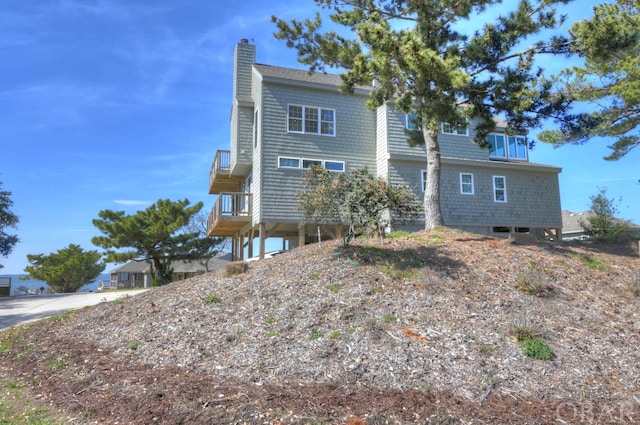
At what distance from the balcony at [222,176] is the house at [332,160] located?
7 centimetres

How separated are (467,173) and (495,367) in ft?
47.0

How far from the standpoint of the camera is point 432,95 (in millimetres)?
11047

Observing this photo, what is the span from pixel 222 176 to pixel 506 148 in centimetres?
1315

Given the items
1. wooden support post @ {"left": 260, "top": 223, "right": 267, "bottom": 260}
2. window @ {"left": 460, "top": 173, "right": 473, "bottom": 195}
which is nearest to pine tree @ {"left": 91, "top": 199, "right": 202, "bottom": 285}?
wooden support post @ {"left": 260, "top": 223, "right": 267, "bottom": 260}

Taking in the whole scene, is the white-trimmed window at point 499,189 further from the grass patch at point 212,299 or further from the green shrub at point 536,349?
the grass patch at point 212,299

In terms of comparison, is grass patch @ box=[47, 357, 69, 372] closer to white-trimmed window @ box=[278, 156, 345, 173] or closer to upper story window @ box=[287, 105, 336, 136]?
white-trimmed window @ box=[278, 156, 345, 173]

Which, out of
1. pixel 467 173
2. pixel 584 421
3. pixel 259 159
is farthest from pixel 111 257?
pixel 584 421

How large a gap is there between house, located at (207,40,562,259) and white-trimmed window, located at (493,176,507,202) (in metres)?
0.04

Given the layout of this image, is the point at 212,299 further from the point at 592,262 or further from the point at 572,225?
the point at 572,225

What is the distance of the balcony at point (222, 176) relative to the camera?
819 inches

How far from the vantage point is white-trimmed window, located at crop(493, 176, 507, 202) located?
64.3 ft

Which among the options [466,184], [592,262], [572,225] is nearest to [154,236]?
[466,184]

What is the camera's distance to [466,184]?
19141 mm

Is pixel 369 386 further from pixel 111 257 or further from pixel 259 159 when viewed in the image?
pixel 111 257
